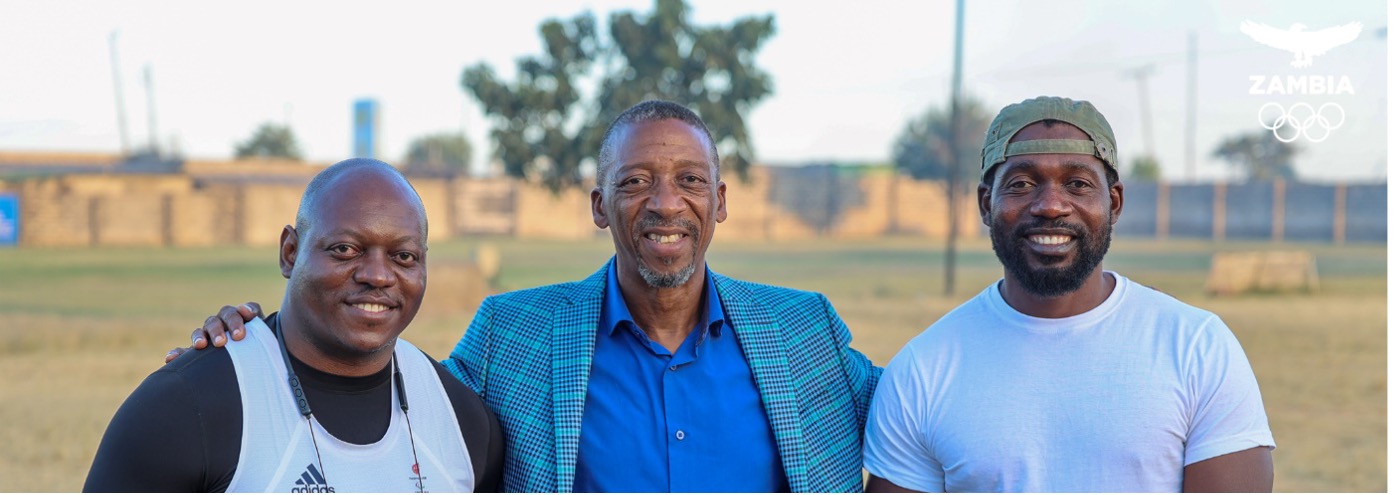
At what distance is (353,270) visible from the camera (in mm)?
2607

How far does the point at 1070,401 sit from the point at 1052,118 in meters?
0.67

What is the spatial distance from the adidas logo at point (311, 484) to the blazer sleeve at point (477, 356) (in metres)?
0.68

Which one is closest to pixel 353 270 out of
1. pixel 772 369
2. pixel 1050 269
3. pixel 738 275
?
pixel 772 369

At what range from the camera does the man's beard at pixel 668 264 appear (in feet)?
10.3

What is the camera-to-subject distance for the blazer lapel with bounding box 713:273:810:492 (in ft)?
10.1

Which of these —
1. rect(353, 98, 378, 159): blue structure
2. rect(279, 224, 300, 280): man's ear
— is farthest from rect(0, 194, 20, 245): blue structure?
rect(279, 224, 300, 280): man's ear

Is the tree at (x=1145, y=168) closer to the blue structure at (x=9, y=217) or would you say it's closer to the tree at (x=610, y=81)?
the tree at (x=610, y=81)

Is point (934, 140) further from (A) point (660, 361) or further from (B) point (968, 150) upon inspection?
(A) point (660, 361)

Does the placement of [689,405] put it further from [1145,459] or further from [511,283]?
[511,283]

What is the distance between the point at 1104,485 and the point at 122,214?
128ft

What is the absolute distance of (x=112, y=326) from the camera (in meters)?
16.2

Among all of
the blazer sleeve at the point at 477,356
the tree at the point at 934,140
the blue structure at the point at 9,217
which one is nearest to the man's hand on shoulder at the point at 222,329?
the blazer sleeve at the point at 477,356

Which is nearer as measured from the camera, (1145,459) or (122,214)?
(1145,459)

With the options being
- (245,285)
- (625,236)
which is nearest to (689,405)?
(625,236)
